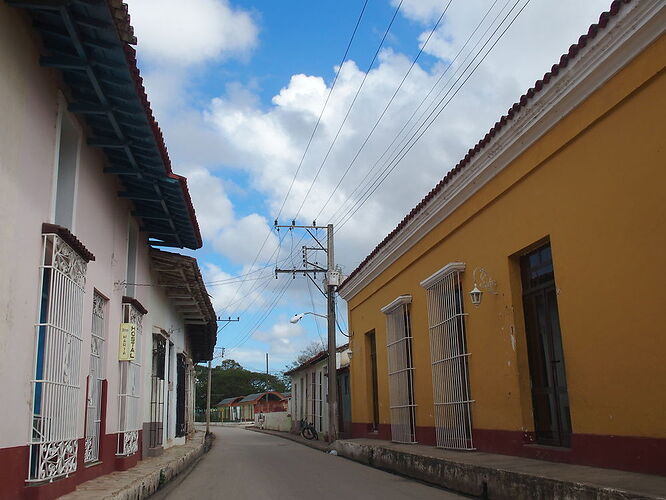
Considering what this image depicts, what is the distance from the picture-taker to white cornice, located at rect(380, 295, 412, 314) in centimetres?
1372

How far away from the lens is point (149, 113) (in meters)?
7.34

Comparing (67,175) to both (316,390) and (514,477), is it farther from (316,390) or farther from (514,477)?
(316,390)

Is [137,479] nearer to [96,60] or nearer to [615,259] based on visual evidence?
[96,60]

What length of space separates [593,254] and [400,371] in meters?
7.60

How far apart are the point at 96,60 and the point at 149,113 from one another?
109 centimetres

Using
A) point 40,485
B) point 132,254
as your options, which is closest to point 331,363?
point 132,254

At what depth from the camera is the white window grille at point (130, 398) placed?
9.66 meters

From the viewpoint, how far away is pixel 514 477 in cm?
709

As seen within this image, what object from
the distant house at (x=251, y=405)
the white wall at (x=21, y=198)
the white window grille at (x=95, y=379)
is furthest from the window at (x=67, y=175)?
the distant house at (x=251, y=405)

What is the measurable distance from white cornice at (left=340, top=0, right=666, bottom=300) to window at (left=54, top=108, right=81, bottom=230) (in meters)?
5.59

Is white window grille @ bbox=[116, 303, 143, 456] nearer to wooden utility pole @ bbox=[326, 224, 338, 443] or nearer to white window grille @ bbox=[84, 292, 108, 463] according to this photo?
white window grille @ bbox=[84, 292, 108, 463]

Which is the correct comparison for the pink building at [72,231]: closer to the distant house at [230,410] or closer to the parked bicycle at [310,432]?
the parked bicycle at [310,432]

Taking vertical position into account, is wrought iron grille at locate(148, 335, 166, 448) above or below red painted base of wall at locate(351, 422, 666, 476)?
above

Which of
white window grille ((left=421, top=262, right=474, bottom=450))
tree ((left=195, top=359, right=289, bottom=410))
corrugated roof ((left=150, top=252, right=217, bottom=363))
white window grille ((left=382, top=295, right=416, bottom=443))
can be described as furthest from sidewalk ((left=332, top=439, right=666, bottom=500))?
tree ((left=195, top=359, right=289, bottom=410))
